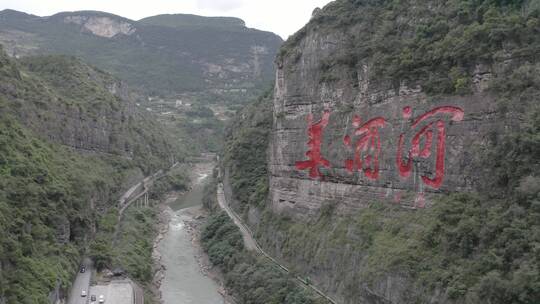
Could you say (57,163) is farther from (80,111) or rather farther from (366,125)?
(366,125)

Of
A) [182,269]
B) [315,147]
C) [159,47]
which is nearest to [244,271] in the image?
[182,269]

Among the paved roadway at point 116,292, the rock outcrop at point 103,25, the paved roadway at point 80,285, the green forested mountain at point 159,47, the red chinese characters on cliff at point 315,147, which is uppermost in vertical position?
the rock outcrop at point 103,25

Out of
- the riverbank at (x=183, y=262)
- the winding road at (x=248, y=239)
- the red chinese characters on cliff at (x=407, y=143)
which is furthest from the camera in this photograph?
the riverbank at (x=183, y=262)

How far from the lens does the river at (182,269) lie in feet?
106

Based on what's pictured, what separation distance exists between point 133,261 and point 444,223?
21446 millimetres

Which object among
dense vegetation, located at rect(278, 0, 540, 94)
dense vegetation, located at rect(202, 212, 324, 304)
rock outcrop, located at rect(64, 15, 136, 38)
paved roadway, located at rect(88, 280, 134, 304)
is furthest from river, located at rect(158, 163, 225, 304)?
rock outcrop, located at rect(64, 15, 136, 38)

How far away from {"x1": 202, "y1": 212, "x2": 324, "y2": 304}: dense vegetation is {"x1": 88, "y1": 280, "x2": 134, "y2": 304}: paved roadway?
19.4 ft

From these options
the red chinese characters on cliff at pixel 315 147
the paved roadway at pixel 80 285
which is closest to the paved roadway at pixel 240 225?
the red chinese characters on cliff at pixel 315 147

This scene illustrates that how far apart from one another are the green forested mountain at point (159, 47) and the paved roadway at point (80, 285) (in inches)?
3676

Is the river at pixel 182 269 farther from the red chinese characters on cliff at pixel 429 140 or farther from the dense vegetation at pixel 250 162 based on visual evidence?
the red chinese characters on cliff at pixel 429 140

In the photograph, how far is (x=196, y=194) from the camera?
221 feet

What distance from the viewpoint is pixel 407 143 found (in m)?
22.4

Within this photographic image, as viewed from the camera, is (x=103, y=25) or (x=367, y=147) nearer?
(x=367, y=147)

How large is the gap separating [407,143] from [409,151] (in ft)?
1.15
